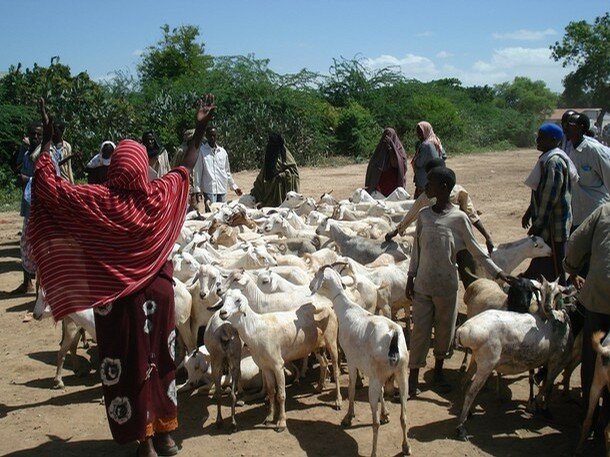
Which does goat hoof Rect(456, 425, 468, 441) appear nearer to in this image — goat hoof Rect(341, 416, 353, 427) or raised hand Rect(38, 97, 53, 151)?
goat hoof Rect(341, 416, 353, 427)

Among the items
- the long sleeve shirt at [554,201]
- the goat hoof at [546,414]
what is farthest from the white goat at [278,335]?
the long sleeve shirt at [554,201]

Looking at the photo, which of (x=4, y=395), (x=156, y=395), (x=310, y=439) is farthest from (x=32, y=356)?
(x=310, y=439)

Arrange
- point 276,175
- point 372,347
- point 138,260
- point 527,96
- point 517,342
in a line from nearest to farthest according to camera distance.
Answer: point 138,260, point 372,347, point 517,342, point 276,175, point 527,96

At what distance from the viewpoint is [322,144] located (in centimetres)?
2739

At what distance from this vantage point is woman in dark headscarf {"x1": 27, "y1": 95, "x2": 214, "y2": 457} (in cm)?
454

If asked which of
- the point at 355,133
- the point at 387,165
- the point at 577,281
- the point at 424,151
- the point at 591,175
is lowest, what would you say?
the point at 577,281

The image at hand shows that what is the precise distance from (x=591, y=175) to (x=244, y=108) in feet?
65.0

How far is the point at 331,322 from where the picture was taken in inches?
237

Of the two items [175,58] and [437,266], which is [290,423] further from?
[175,58]

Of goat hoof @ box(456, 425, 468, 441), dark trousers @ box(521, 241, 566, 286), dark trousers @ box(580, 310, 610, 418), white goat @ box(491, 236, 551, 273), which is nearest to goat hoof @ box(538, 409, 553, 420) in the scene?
dark trousers @ box(580, 310, 610, 418)

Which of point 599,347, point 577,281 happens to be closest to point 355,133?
point 577,281

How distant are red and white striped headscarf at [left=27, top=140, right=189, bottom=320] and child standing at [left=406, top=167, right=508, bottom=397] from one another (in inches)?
94.5

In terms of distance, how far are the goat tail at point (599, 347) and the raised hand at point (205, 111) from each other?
3.21 meters

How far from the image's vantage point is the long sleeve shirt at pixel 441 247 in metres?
5.75
